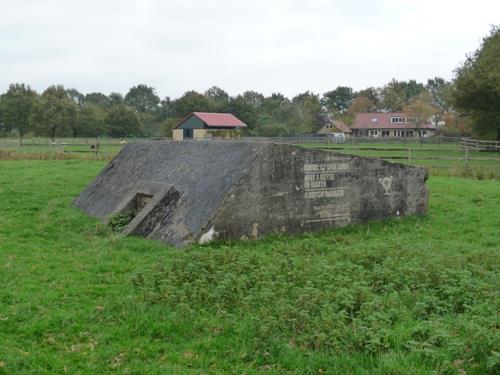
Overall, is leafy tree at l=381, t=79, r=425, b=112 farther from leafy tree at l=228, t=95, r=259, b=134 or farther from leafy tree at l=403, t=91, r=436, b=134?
leafy tree at l=228, t=95, r=259, b=134

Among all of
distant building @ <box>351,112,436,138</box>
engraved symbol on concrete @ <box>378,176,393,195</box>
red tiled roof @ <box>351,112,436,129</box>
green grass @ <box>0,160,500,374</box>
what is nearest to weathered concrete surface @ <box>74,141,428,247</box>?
engraved symbol on concrete @ <box>378,176,393,195</box>

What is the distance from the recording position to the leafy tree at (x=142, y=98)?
379 feet

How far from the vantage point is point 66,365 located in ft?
15.2

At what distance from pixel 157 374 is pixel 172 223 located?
5.21m

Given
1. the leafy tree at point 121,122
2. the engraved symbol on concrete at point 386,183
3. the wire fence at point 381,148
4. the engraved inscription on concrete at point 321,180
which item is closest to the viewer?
the engraved inscription on concrete at point 321,180

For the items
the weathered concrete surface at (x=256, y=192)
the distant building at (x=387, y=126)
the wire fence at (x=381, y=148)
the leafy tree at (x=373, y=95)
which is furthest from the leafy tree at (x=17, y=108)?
the leafy tree at (x=373, y=95)

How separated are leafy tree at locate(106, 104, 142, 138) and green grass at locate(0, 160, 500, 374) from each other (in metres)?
64.2

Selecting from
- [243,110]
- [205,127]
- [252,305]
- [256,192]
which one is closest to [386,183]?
[256,192]

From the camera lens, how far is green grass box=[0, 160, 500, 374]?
464cm

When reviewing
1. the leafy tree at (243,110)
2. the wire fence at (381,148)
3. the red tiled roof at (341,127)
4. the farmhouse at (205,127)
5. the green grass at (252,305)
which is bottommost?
the green grass at (252,305)

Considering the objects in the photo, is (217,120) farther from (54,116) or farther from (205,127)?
(54,116)

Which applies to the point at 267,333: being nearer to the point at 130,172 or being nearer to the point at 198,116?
the point at 130,172

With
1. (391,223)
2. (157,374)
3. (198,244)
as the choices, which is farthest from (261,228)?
(157,374)

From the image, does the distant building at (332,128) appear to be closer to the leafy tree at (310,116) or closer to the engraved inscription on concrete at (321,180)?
the leafy tree at (310,116)
